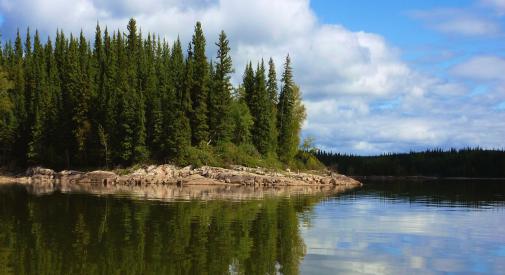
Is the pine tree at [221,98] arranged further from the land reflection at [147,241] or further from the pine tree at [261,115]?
the land reflection at [147,241]

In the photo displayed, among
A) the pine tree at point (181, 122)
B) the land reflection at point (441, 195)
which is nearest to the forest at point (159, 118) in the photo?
the pine tree at point (181, 122)

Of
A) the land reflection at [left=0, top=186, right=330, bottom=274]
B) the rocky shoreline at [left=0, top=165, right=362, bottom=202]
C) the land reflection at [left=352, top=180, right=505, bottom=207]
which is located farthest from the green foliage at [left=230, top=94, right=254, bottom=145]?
the land reflection at [left=0, top=186, right=330, bottom=274]

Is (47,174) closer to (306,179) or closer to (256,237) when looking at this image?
(306,179)

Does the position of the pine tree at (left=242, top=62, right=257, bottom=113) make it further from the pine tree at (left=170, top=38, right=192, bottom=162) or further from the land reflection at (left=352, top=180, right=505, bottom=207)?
the land reflection at (left=352, top=180, right=505, bottom=207)

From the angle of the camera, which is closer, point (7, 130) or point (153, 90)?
point (153, 90)

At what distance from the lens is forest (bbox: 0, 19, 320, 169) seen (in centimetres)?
9356

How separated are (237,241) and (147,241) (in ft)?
13.9

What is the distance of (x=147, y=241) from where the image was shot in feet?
77.8

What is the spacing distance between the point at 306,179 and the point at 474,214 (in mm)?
50930

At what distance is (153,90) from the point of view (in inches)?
4023

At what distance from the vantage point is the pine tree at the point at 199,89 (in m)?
95.6

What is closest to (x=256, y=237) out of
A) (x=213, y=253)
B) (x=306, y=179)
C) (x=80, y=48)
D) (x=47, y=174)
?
(x=213, y=253)

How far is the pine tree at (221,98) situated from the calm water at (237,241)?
5821cm

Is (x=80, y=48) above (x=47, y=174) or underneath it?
above
